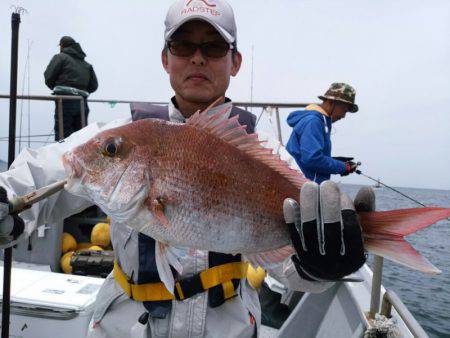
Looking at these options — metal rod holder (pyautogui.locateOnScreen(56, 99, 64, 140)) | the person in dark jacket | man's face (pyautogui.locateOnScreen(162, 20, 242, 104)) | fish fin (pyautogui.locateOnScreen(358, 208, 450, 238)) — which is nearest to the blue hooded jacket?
man's face (pyautogui.locateOnScreen(162, 20, 242, 104))

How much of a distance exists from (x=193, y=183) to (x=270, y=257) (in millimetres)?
483

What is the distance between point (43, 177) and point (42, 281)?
1.73m

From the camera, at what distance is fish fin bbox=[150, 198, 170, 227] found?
4.65 feet

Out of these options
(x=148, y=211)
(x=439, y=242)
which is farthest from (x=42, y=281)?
(x=439, y=242)

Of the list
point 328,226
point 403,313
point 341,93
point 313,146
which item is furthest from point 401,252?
point 341,93

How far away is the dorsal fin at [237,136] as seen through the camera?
157 cm

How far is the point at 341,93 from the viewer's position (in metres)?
4.96

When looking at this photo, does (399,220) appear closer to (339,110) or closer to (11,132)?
(11,132)

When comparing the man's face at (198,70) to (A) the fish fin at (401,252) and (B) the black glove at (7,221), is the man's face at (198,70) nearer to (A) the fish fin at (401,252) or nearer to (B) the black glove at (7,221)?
(B) the black glove at (7,221)

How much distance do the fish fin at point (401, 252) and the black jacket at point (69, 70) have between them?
640 cm

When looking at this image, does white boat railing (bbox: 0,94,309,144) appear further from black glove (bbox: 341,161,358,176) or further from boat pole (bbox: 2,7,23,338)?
boat pole (bbox: 2,7,23,338)

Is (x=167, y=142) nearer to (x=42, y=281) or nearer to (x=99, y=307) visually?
(x=99, y=307)

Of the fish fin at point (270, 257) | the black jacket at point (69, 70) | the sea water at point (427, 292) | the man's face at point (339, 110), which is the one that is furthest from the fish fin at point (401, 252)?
the black jacket at point (69, 70)

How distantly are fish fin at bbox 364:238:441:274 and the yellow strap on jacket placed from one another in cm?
71
